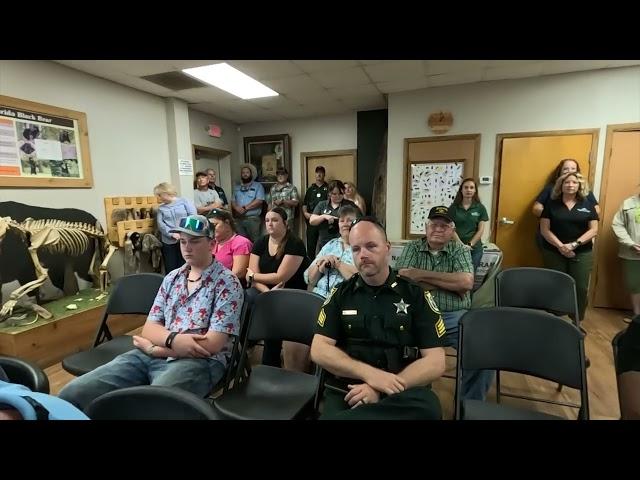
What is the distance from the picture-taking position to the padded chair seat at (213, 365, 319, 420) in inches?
51.7

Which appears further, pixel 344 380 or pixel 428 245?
pixel 428 245

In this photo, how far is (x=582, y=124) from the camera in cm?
356

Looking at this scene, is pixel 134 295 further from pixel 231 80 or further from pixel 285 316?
pixel 231 80

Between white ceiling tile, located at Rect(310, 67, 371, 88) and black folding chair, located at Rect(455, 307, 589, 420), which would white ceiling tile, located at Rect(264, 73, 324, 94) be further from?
black folding chair, located at Rect(455, 307, 589, 420)

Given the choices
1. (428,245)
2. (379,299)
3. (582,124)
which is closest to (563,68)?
(582,124)

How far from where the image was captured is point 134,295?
2.05m

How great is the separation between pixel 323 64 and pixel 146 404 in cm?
330

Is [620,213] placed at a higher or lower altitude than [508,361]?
higher

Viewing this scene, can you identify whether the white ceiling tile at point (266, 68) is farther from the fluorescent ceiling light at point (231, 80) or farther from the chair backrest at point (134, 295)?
the chair backrest at point (134, 295)

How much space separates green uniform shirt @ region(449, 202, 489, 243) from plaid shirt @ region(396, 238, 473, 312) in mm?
1525

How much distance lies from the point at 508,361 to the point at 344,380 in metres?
0.70

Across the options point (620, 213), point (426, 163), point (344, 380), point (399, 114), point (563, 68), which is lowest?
point (344, 380)

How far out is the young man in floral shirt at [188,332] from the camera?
1.44 m
